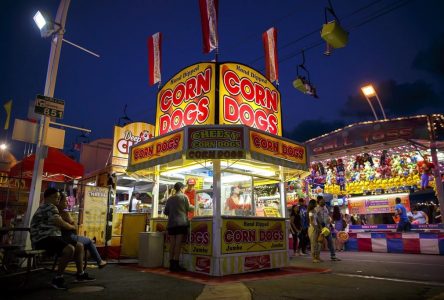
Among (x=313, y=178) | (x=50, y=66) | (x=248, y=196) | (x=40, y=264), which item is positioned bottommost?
(x=40, y=264)

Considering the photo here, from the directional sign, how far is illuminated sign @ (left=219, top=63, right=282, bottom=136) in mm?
4455

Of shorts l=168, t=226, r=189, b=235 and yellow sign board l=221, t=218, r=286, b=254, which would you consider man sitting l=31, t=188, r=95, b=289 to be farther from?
yellow sign board l=221, t=218, r=286, b=254

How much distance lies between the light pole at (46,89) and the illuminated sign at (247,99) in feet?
15.9

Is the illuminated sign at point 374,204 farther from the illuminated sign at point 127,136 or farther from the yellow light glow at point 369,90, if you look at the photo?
the illuminated sign at point 127,136

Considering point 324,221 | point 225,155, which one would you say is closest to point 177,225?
point 225,155

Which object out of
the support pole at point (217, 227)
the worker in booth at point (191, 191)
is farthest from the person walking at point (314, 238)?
the support pole at point (217, 227)

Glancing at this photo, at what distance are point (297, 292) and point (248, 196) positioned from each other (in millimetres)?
4148

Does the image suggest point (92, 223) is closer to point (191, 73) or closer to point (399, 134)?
point (191, 73)

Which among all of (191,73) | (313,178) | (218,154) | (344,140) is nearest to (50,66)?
(191,73)

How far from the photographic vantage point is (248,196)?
9.02 metres

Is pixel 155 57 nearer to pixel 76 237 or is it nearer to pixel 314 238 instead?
pixel 76 237

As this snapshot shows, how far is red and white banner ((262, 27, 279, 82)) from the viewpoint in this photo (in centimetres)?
1059

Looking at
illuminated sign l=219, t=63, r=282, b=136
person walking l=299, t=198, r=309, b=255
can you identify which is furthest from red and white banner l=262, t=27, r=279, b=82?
person walking l=299, t=198, r=309, b=255

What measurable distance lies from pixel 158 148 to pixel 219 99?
1.99 m
